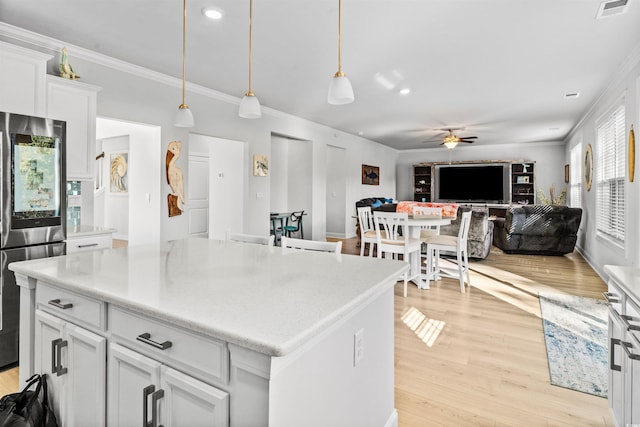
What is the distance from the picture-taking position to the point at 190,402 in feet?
3.23

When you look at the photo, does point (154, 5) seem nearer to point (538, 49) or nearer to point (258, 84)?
point (258, 84)

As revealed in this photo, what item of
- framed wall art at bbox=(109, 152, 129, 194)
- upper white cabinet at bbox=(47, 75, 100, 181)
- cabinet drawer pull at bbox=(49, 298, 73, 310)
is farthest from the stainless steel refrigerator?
framed wall art at bbox=(109, 152, 129, 194)

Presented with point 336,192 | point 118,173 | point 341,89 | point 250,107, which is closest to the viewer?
point 341,89

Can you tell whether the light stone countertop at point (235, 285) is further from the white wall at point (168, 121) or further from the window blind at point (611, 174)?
the window blind at point (611, 174)

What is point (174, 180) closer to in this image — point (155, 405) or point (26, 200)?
point (26, 200)

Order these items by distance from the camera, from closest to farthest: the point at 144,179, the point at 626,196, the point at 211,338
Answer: the point at 211,338 → the point at 626,196 → the point at 144,179

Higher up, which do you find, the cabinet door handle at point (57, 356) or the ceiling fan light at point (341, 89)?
the ceiling fan light at point (341, 89)

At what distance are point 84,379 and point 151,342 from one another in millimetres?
497

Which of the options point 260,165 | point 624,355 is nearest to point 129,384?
point 624,355

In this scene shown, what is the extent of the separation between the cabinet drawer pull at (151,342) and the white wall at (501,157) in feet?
33.7

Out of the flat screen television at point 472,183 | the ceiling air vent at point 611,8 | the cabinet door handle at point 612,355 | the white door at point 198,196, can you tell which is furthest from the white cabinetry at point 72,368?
the flat screen television at point 472,183

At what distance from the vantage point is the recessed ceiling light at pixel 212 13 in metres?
2.76

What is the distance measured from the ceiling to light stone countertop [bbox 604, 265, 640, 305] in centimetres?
214

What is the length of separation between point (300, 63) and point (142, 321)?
3.43 m
